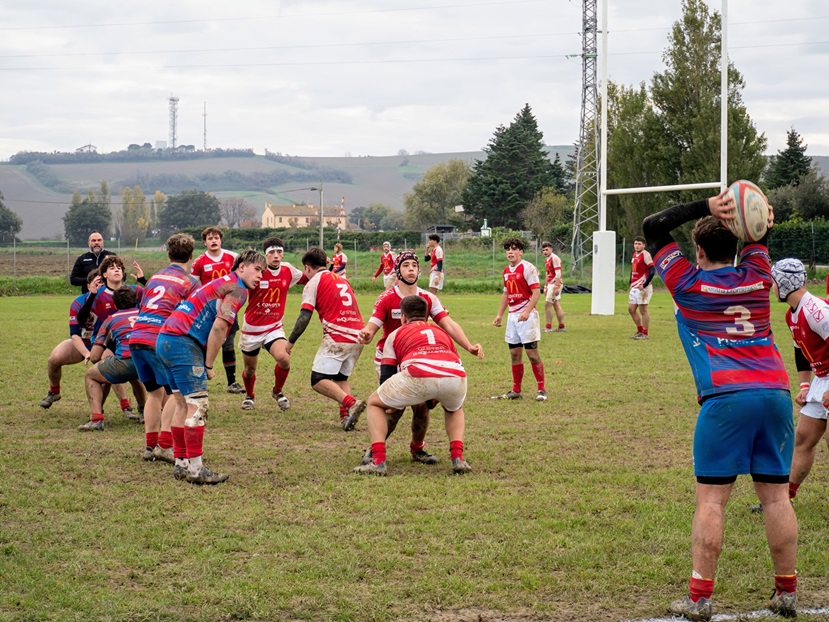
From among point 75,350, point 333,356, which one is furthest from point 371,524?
point 75,350

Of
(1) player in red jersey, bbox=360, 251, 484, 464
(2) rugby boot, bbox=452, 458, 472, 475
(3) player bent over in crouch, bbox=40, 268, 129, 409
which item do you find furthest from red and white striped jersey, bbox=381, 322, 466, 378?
(3) player bent over in crouch, bbox=40, 268, 129, 409

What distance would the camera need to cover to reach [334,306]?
32.9ft

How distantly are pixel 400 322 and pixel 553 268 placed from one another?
1198 cm

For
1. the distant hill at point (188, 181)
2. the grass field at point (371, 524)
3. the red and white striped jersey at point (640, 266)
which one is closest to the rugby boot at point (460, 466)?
the grass field at point (371, 524)

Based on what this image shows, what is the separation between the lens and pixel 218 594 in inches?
194

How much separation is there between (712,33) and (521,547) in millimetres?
35496

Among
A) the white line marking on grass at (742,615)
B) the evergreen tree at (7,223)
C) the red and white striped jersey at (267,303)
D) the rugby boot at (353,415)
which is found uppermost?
the evergreen tree at (7,223)

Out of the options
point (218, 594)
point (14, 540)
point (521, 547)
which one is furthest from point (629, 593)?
point (14, 540)

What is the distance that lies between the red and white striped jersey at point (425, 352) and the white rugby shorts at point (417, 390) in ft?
0.15

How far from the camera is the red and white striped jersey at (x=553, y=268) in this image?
20.1 metres

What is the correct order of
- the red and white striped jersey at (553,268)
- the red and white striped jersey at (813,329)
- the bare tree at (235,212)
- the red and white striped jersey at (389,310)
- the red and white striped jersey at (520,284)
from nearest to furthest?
1. the red and white striped jersey at (813,329)
2. the red and white striped jersey at (389,310)
3. the red and white striped jersey at (520,284)
4. the red and white striped jersey at (553,268)
5. the bare tree at (235,212)

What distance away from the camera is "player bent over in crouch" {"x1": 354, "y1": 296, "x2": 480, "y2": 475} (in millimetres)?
7539

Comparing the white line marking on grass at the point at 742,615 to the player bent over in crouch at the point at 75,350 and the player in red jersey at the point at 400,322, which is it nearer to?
the player in red jersey at the point at 400,322

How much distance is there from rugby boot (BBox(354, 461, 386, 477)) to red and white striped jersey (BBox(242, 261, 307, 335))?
148 inches
